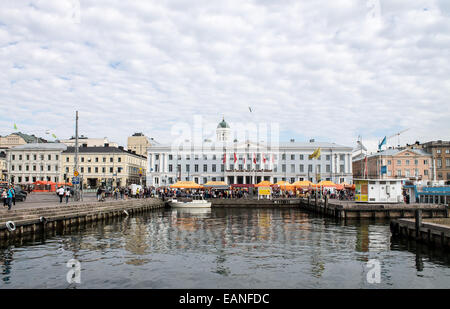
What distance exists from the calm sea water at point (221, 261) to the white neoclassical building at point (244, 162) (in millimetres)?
80235

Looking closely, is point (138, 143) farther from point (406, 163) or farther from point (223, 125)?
point (406, 163)

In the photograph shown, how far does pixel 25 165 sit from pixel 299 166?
83004 millimetres

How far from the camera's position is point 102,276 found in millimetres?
16297

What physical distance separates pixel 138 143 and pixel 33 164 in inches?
1895

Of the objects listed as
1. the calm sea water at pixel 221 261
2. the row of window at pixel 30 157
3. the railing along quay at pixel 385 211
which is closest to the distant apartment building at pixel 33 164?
the row of window at pixel 30 157

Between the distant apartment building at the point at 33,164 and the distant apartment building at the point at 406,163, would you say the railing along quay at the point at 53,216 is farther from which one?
the distant apartment building at the point at 406,163

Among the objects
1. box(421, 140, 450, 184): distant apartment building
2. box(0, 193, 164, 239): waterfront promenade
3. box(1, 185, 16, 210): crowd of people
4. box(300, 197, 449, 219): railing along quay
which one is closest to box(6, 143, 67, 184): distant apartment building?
box(0, 193, 164, 239): waterfront promenade

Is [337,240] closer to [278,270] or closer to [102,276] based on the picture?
[278,270]

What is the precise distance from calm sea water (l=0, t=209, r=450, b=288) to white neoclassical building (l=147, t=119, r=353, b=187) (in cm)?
8024

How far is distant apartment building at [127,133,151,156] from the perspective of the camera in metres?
156

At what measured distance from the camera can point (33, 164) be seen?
115250 millimetres

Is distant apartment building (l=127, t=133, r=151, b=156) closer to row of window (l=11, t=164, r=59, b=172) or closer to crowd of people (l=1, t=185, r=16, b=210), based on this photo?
row of window (l=11, t=164, r=59, b=172)
